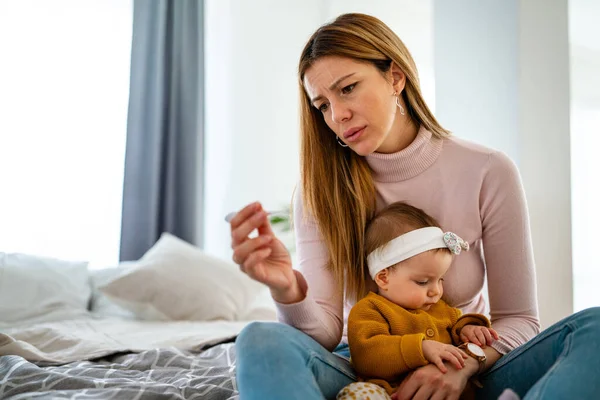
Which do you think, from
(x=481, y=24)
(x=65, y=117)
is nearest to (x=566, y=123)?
(x=481, y=24)

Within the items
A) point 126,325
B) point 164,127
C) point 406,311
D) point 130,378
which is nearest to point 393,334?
point 406,311

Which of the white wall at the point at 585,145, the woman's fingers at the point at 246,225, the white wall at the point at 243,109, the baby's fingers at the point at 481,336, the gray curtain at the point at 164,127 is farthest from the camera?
the white wall at the point at 243,109

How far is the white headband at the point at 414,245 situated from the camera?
1.33m

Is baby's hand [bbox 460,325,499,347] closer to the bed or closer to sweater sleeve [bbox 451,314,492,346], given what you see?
sweater sleeve [bbox 451,314,492,346]

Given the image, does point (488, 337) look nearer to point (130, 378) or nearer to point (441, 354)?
point (441, 354)

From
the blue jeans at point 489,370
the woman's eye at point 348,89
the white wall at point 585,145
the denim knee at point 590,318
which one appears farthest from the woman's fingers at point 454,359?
the white wall at point 585,145

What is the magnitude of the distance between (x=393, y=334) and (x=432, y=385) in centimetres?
16

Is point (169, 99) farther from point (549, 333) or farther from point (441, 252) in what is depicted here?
point (549, 333)

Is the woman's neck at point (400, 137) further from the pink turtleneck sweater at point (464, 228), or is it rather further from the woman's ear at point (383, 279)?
the woman's ear at point (383, 279)

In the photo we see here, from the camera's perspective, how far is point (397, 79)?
4.92 feet

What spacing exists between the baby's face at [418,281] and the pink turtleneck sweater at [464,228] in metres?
0.12

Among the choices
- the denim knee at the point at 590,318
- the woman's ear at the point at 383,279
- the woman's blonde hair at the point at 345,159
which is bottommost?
the denim knee at the point at 590,318

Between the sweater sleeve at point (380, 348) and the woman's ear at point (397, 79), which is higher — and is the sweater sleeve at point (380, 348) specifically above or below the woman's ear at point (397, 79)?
below

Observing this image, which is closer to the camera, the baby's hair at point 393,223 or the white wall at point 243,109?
the baby's hair at point 393,223
